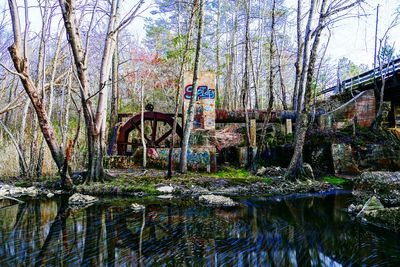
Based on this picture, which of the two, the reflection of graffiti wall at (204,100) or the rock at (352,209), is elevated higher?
the reflection of graffiti wall at (204,100)

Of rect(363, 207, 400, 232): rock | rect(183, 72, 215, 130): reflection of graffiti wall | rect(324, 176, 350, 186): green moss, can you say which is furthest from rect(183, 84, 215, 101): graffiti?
rect(363, 207, 400, 232): rock

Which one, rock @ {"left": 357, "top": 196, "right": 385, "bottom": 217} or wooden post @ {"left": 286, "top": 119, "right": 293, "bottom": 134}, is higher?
wooden post @ {"left": 286, "top": 119, "right": 293, "bottom": 134}

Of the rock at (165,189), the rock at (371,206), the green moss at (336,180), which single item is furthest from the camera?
the green moss at (336,180)

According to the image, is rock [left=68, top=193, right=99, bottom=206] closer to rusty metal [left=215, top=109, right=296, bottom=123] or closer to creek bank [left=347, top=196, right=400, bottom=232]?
creek bank [left=347, top=196, right=400, bottom=232]

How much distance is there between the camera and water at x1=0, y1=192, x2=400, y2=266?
3.45 meters

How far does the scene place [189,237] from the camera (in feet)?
13.8

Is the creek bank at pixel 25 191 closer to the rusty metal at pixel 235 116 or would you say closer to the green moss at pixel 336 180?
the rusty metal at pixel 235 116

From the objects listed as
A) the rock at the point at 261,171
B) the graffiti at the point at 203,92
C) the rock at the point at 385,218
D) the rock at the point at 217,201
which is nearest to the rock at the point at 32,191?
the rock at the point at 217,201

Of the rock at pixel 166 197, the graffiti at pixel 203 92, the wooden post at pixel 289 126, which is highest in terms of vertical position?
the graffiti at pixel 203 92

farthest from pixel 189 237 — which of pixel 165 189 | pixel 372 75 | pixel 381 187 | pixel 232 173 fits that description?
pixel 372 75

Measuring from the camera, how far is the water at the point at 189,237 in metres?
3.45

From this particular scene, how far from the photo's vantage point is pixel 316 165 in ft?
Answer: 35.1

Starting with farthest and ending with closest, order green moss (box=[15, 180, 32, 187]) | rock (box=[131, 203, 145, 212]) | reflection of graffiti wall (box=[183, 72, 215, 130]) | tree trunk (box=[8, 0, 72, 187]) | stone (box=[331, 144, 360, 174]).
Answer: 1. reflection of graffiti wall (box=[183, 72, 215, 130])
2. stone (box=[331, 144, 360, 174])
3. green moss (box=[15, 180, 32, 187])
4. tree trunk (box=[8, 0, 72, 187])
5. rock (box=[131, 203, 145, 212])

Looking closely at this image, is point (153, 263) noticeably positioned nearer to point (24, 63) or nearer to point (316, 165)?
point (24, 63)
